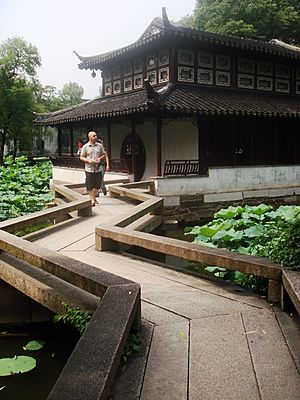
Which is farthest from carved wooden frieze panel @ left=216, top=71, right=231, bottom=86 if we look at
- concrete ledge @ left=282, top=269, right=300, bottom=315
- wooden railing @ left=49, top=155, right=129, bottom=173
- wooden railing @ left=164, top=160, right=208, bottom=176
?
concrete ledge @ left=282, top=269, right=300, bottom=315

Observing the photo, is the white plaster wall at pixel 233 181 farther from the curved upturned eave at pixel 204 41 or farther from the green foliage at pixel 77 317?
the green foliage at pixel 77 317

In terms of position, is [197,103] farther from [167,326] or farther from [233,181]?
[167,326]

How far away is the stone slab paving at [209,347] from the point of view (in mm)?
2363

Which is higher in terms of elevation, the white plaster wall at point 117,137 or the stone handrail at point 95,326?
the white plaster wall at point 117,137

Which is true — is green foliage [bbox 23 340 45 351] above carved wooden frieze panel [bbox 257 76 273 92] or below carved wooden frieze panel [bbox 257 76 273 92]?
below

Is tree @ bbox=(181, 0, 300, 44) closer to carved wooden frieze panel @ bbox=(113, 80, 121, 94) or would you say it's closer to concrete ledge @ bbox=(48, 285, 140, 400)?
carved wooden frieze panel @ bbox=(113, 80, 121, 94)

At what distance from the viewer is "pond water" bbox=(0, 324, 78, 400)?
11.9 ft

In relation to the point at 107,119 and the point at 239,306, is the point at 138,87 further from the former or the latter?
the point at 239,306

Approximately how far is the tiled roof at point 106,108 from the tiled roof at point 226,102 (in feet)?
3.16

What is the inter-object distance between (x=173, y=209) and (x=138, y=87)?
18.9 feet

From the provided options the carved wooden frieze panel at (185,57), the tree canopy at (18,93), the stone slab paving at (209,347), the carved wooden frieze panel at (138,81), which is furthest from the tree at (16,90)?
the stone slab paving at (209,347)

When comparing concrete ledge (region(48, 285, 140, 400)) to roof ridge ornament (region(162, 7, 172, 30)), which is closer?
concrete ledge (region(48, 285, 140, 400))

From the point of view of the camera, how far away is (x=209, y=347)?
9.30ft

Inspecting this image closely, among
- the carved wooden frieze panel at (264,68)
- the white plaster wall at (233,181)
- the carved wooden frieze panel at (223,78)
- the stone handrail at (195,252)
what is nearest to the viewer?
the stone handrail at (195,252)
